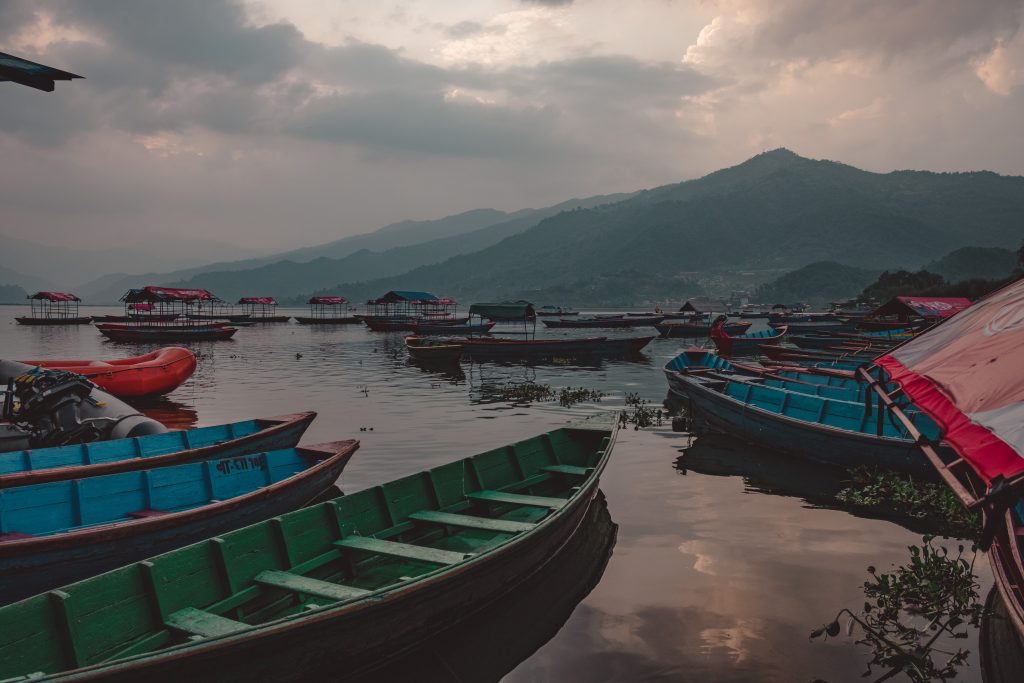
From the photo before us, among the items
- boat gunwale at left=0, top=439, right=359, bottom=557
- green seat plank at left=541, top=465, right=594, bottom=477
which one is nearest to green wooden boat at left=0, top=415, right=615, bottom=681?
green seat plank at left=541, top=465, right=594, bottom=477

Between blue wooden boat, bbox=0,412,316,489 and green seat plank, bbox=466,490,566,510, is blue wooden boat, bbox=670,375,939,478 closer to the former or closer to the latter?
green seat plank, bbox=466,490,566,510

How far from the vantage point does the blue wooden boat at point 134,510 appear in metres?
7.93

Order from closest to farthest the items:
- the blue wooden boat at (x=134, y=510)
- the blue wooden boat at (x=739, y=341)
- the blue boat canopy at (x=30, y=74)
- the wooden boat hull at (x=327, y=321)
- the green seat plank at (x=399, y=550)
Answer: the blue wooden boat at (x=134, y=510), the green seat plank at (x=399, y=550), the blue boat canopy at (x=30, y=74), the blue wooden boat at (x=739, y=341), the wooden boat hull at (x=327, y=321)

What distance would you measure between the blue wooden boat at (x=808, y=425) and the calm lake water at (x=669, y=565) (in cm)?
62

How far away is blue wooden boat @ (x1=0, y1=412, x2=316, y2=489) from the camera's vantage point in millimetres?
10969

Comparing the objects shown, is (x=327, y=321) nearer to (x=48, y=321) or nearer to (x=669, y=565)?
(x=48, y=321)

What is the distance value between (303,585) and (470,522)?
3.08m

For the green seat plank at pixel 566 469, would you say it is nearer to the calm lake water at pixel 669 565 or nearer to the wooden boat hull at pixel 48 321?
the calm lake water at pixel 669 565

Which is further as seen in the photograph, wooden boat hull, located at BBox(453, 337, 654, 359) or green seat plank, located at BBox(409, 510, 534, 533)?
wooden boat hull, located at BBox(453, 337, 654, 359)

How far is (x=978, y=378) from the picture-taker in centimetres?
758

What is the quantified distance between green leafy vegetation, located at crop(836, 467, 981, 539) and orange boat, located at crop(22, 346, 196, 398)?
27.9 m

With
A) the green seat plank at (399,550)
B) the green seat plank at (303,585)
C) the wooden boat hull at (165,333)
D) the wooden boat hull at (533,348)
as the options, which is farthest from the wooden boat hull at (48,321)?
the green seat plank at (303,585)

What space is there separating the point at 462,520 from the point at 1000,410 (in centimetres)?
719

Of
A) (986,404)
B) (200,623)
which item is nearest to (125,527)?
(200,623)
